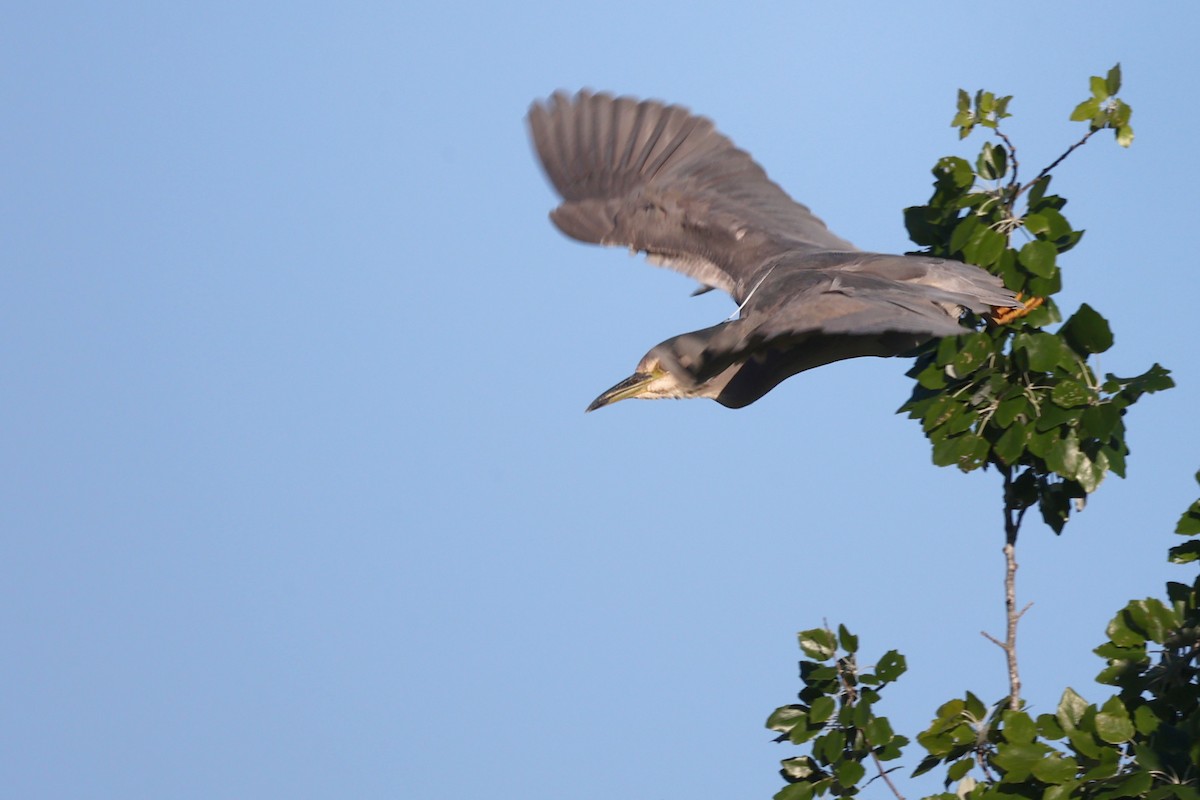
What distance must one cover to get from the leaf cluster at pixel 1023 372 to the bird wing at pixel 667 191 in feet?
7.84

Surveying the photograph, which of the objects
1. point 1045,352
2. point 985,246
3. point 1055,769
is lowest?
point 1055,769

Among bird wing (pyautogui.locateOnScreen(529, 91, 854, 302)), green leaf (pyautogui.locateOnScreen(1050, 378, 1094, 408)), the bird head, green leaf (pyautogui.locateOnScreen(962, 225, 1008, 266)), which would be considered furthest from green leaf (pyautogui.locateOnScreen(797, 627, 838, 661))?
bird wing (pyautogui.locateOnScreen(529, 91, 854, 302))

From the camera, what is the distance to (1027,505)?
5160mm

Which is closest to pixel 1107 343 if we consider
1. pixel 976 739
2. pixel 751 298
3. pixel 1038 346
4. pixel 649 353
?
pixel 1038 346

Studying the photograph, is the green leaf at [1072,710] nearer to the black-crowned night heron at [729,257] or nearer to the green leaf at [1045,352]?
the green leaf at [1045,352]

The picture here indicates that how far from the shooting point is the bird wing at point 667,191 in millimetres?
8211

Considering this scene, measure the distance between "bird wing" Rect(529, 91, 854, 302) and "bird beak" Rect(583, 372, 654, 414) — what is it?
2.56ft

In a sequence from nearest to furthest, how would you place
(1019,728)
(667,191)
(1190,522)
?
(1019,728) < (1190,522) < (667,191)

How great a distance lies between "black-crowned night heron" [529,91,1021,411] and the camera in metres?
5.97

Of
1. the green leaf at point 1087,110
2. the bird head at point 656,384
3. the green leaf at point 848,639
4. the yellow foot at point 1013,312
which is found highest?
the bird head at point 656,384

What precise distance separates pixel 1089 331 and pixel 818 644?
1458 millimetres

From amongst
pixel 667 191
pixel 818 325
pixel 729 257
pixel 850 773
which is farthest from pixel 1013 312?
pixel 667 191

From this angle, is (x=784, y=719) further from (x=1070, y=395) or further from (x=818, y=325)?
(x=818, y=325)

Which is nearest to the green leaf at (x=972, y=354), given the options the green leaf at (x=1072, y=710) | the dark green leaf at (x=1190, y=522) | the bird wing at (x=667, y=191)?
the dark green leaf at (x=1190, y=522)
